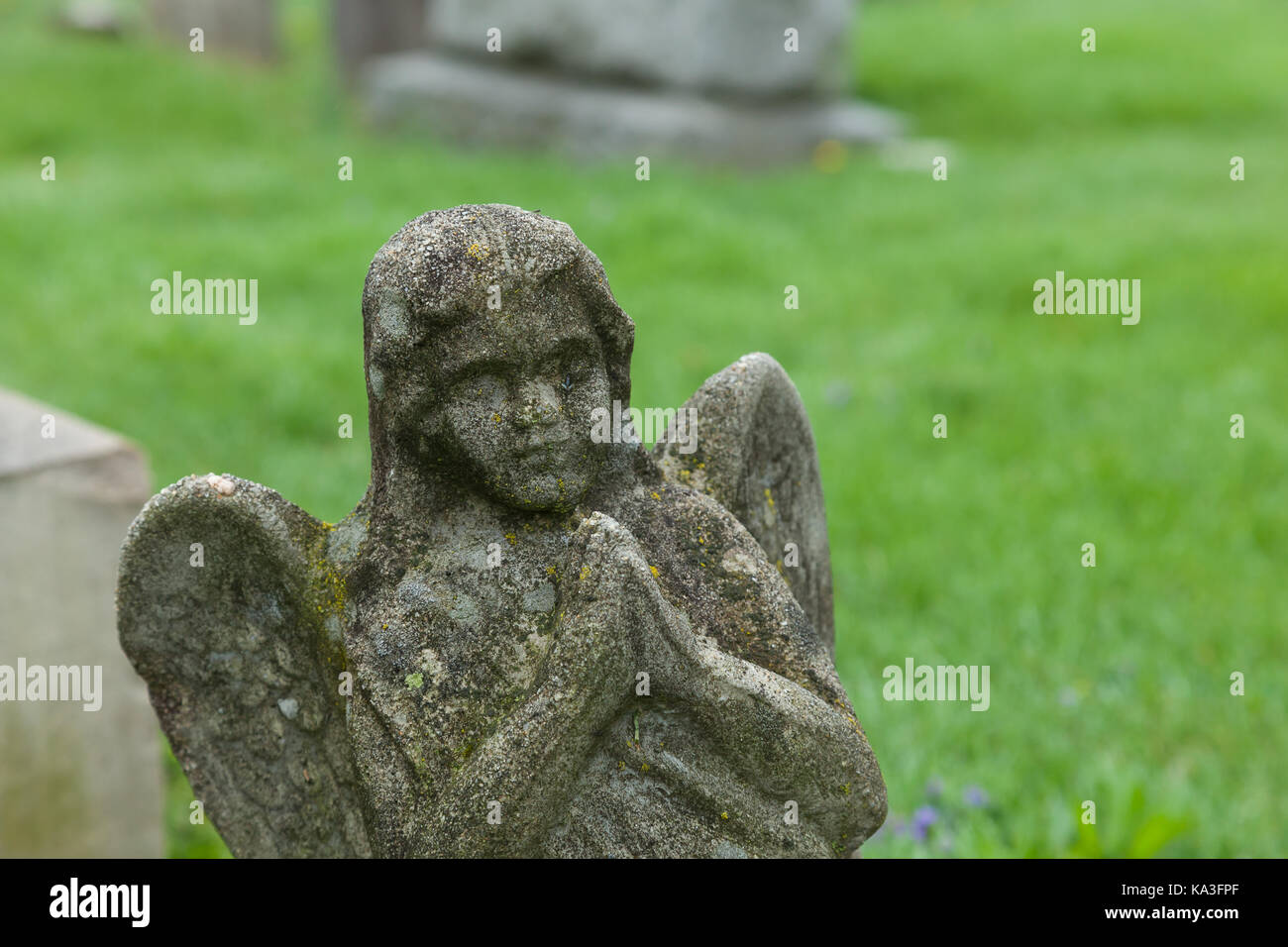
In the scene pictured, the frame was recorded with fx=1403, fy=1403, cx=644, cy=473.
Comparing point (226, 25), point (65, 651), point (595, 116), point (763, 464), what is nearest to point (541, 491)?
point (763, 464)

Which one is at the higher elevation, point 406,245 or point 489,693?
point 406,245

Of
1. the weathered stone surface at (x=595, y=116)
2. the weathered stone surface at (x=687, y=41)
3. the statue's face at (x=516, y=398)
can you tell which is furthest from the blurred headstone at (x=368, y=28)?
the statue's face at (x=516, y=398)

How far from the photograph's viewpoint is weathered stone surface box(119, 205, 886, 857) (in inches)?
75.4

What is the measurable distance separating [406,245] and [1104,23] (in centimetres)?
1352

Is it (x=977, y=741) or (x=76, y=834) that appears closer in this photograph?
(x=76, y=834)

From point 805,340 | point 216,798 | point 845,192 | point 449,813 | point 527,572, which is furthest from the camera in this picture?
A: point 845,192

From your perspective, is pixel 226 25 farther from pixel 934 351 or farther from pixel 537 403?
pixel 537 403

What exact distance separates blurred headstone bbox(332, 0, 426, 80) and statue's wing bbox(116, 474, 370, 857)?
A: 34.6 ft

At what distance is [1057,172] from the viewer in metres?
9.98

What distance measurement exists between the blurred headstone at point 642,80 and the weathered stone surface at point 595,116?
1cm

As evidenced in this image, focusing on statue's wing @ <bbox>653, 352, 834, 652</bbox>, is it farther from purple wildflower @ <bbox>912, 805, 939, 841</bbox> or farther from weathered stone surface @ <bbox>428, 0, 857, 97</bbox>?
weathered stone surface @ <bbox>428, 0, 857, 97</bbox>

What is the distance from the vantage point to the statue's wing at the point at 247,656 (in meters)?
2.10
